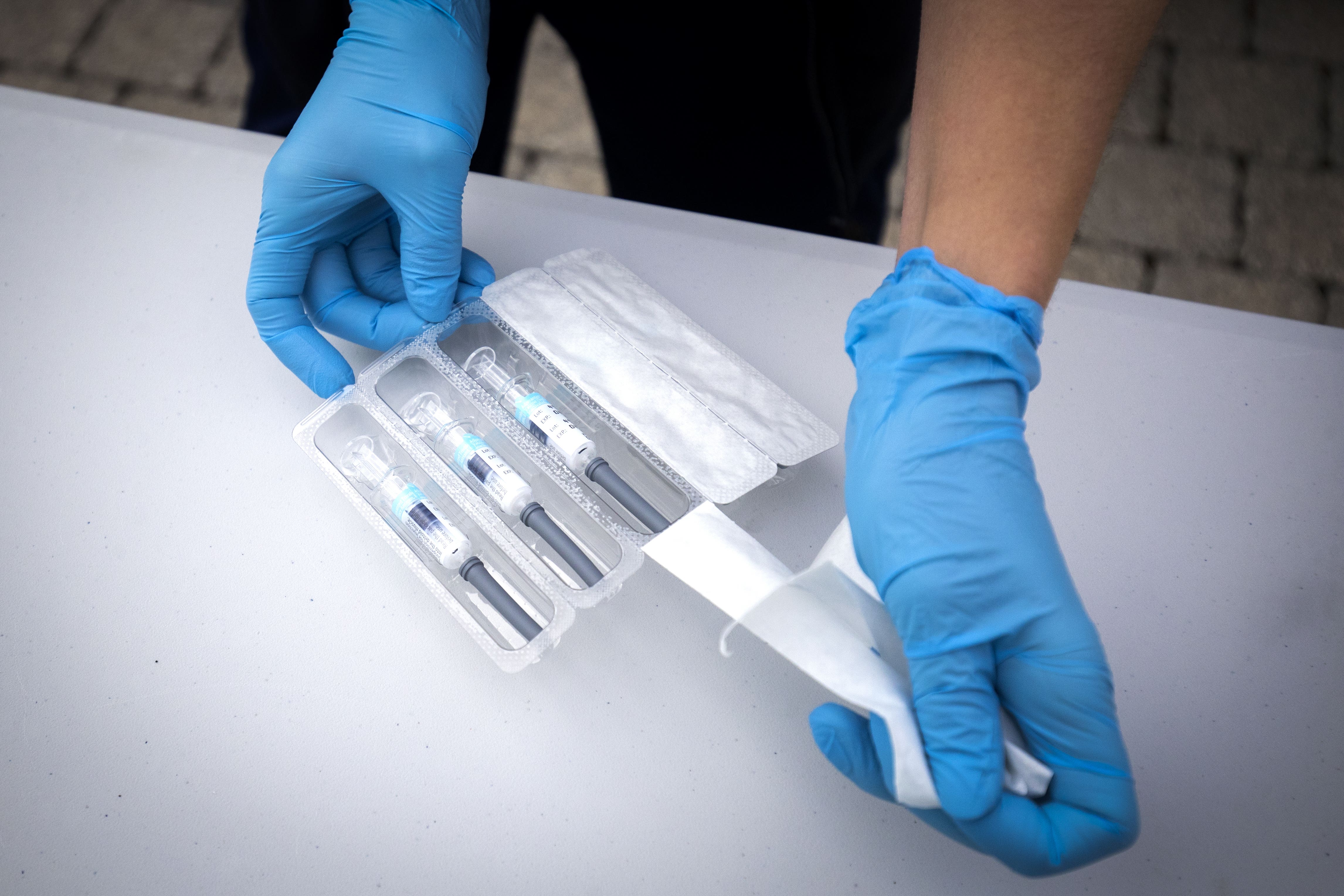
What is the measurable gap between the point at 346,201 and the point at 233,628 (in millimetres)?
568

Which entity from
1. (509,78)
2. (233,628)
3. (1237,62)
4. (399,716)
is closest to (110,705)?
(233,628)

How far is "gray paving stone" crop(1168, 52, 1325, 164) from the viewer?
2594 millimetres

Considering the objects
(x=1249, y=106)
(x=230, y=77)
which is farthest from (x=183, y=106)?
(x=1249, y=106)

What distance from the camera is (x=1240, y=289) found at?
2.40 meters

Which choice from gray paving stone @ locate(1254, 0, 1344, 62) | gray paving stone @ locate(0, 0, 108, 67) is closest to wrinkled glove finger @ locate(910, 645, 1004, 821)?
gray paving stone @ locate(1254, 0, 1344, 62)

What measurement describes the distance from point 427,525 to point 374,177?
1.54 ft

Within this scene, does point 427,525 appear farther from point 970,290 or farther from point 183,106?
point 183,106

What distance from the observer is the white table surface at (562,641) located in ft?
2.68

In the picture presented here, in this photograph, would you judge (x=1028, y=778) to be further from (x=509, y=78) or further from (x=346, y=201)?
(x=509, y=78)

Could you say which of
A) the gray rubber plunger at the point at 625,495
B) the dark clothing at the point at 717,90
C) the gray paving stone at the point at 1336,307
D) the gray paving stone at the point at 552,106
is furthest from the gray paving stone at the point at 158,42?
the gray paving stone at the point at 1336,307

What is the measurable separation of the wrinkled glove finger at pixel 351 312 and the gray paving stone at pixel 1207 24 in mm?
2888

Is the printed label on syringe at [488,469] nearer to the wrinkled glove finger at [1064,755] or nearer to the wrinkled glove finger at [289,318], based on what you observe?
the wrinkled glove finger at [289,318]

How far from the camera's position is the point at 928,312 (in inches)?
34.1

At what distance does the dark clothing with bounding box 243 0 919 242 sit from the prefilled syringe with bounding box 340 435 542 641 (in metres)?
0.90
